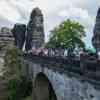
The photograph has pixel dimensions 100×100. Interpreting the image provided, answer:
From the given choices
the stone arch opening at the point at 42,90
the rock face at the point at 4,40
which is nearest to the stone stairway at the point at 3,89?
the stone arch opening at the point at 42,90

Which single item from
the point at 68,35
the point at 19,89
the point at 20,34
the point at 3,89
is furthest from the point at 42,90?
the point at 20,34

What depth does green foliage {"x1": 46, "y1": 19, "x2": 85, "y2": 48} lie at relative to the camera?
4600cm

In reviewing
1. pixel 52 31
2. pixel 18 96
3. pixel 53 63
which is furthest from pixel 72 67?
pixel 52 31

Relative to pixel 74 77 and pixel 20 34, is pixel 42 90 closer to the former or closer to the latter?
pixel 74 77

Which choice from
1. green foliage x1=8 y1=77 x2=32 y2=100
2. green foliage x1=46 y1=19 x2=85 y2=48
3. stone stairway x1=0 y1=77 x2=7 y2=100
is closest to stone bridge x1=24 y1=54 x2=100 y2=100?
green foliage x1=8 y1=77 x2=32 y2=100

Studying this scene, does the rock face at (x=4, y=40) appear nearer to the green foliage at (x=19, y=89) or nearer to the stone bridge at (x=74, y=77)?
the green foliage at (x=19, y=89)

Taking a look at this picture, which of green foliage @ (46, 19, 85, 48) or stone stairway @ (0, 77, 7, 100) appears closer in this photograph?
stone stairway @ (0, 77, 7, 100)

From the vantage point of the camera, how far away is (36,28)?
188 ft

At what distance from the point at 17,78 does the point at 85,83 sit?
21.9m

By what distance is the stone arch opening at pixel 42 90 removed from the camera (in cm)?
3161

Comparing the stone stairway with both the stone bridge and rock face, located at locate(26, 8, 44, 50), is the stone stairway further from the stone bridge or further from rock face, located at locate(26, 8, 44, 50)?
rock face, located at locate(26, 8, 44, 50)

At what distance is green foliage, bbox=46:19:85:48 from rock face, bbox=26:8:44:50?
22.7ft

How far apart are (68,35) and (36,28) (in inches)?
478

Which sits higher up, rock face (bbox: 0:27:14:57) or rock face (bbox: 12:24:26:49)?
rock face (bbox: 12:24:26:49)
